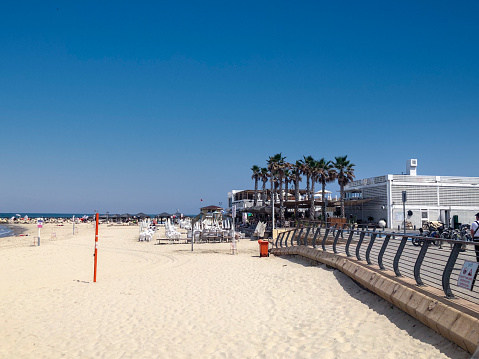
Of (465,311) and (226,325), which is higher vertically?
(465,311)

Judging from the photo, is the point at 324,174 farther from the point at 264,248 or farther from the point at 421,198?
the point at 264,248

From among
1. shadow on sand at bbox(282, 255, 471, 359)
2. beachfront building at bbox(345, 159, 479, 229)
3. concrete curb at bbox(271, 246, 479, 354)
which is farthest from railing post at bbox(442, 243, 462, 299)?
beachfront building at bbox(345, 159, 479, 229)

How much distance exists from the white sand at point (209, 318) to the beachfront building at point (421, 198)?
85.3ft

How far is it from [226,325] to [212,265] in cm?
747

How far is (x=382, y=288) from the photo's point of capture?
6926 millimetres

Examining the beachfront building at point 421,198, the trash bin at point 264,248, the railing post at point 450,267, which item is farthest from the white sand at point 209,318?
the beachfront building at point 421,198

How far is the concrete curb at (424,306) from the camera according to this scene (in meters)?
4.39

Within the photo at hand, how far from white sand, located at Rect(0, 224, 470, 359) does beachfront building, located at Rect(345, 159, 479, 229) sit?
26.0 m

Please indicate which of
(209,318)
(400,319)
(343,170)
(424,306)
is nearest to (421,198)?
(343,170)

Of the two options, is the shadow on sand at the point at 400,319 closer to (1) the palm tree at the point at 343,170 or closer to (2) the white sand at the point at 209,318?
(2) the white sand at the point at 209,318

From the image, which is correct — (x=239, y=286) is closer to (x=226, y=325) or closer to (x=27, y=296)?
(x=226, y=325)

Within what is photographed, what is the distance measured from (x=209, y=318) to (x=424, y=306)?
150 inches

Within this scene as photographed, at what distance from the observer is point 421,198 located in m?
35.8

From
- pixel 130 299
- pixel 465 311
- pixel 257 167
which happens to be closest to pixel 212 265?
pixel 130 299
